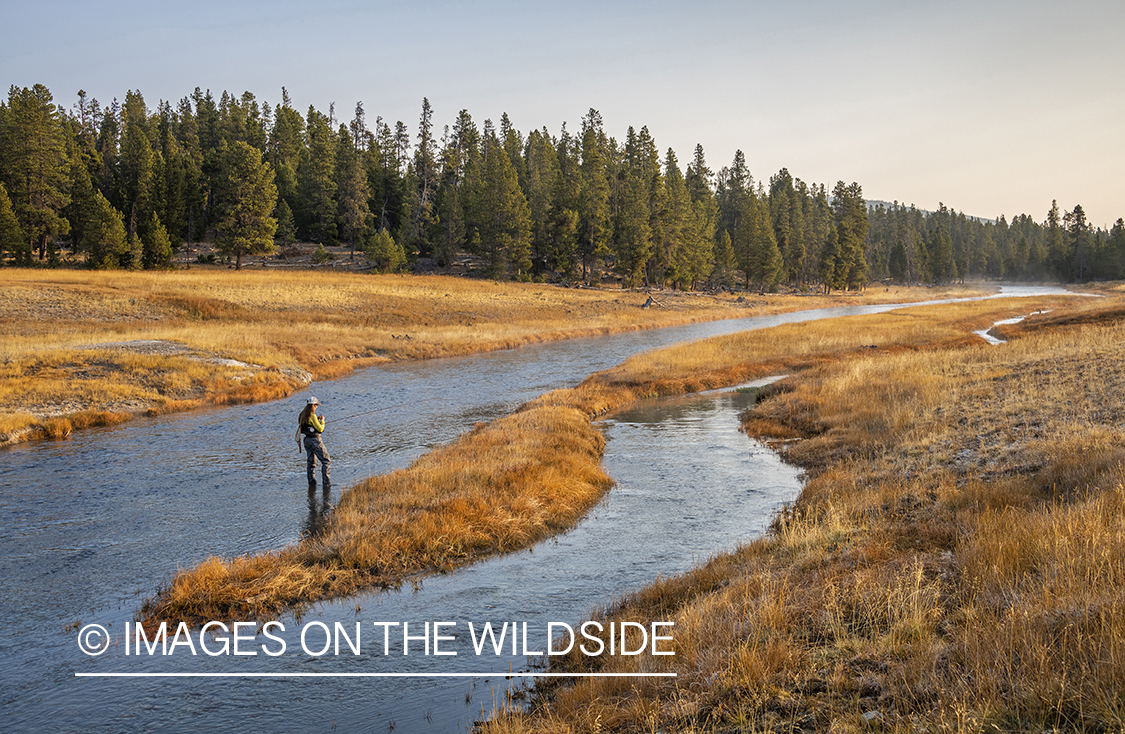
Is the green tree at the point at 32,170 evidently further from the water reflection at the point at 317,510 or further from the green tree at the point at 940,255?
the green tree at the point at 940,255

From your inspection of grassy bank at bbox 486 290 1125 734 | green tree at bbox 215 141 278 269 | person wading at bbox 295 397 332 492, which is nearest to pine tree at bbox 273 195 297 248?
green tree at bbox 215 141 278 269

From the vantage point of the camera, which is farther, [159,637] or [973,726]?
[159,637]

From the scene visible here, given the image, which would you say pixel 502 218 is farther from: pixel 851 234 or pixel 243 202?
pixel 851 234

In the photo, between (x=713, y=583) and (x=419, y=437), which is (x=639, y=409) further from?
(x=713, y=583)

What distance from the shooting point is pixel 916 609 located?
22.0ft

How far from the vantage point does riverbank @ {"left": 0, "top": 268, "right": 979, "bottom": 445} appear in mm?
27391

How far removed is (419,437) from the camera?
72.6 feet

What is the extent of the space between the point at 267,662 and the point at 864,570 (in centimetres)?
782

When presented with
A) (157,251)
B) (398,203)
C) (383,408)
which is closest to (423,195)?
(398,203)

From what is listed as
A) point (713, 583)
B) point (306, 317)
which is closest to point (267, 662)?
point (713, 583)

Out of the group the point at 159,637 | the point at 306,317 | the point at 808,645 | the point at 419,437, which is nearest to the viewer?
the point at 808,645

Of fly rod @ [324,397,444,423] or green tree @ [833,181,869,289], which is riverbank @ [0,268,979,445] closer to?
fly rod @ [324,397,444,423]

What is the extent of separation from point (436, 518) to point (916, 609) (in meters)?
8.72

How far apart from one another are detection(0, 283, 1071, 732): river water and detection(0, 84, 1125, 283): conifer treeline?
5420cm
